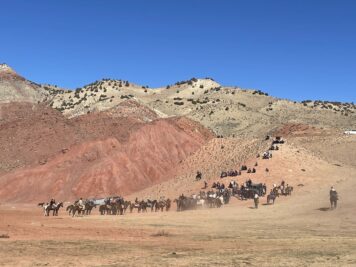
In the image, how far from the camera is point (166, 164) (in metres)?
84.0

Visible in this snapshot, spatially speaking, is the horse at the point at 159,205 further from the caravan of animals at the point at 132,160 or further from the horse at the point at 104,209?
the horse at the point at 104,209

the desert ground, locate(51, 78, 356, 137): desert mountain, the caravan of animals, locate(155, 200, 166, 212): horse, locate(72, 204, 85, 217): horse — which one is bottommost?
the desert ground

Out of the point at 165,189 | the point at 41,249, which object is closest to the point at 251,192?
the point at 165,189

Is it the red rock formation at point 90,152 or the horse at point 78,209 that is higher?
the red rock formation at point 90,152

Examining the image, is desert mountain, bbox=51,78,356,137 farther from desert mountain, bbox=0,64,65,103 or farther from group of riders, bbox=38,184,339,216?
group of riders, bbox=38,184,339,216

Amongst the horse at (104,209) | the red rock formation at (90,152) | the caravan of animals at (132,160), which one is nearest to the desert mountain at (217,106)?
the caravan of animals at (132,160)

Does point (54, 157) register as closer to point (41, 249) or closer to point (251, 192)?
point (251, 192)

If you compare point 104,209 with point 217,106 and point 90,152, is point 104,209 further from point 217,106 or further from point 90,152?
point 217,106

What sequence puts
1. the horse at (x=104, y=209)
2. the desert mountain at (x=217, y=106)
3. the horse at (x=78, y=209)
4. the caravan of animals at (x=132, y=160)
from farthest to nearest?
1. the desert mountain at (x=217, y=106)
2. the caravan of animals at (x=132, y=160)
3. the horse at (x=104, y=209)
4. the horse at (x=78, y=209)

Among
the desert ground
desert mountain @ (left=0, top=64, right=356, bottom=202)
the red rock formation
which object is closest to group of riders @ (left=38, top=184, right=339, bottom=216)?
the desert ground

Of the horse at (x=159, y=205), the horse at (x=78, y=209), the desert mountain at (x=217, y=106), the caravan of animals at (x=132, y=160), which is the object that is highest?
the desert mountain at (x=217, y=106)

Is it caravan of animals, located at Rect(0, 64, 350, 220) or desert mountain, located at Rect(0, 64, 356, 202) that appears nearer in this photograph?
caravan of animals, located at Rect(0, 64, 350, 220)

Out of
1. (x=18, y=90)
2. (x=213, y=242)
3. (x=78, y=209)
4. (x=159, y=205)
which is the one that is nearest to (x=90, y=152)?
(x=159, y=205)

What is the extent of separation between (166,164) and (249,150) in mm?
13872
